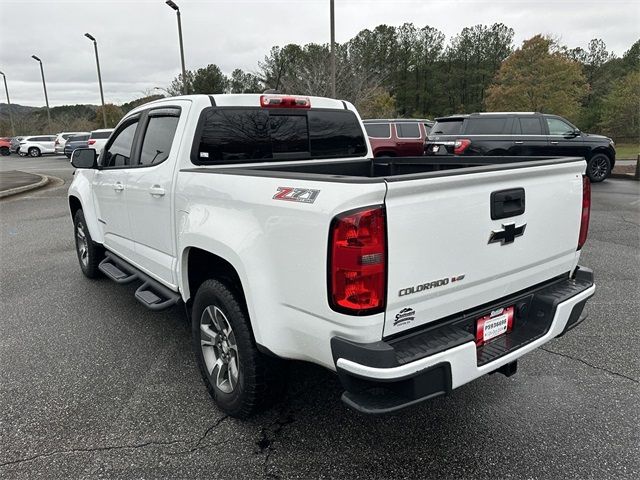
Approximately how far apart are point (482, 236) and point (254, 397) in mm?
1487

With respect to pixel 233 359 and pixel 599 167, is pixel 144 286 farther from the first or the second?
pixel 599 167

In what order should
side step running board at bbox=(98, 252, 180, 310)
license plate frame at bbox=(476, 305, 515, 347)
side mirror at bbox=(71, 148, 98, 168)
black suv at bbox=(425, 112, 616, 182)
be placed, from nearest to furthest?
license plate frame at bbox=(476, 305, 515, 347)
side step running board at bbox=(98, 252, 180, 310)
side mirror at bbox=(71, 148, 98, 168)
black suv at bbox=(425, 112, 616, 182)

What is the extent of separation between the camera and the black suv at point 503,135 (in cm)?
1227

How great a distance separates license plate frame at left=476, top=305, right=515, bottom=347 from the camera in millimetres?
2393

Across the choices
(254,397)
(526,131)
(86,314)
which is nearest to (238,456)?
(254,397)

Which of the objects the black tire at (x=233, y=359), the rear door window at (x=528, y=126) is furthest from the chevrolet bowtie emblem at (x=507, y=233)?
the rear door window at (x=528, y=126)

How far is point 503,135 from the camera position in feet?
40.6

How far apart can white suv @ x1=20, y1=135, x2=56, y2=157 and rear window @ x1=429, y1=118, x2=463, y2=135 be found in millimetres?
32816

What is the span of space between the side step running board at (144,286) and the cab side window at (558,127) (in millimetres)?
11935

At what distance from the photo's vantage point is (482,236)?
2.23 meters

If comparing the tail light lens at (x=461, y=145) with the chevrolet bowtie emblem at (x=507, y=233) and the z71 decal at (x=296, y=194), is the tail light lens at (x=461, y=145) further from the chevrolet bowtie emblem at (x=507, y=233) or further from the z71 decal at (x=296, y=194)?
the z71 decal at (x=296, y=194)

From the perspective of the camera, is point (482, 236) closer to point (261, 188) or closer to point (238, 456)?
point (261, 188)

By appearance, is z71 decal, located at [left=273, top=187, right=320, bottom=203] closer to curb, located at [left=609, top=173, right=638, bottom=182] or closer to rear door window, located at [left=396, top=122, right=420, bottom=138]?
rear door window, located at [left=396, top=122, right=420, bottom=138]

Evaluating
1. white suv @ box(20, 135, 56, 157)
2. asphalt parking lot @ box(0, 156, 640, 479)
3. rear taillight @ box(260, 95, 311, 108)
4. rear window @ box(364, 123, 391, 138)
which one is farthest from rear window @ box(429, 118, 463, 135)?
white suv @ box(20, 135, 56, 157)
